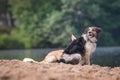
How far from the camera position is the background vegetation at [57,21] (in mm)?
53750

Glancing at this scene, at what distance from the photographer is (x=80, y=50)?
16578 millimetres

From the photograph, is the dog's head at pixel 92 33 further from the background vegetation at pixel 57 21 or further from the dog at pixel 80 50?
the background vegetation at pixel 57 21

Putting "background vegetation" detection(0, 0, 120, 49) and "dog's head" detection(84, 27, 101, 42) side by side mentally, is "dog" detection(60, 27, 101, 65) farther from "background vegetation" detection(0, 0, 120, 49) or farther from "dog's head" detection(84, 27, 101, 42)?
"background vegetation" detection(0, 0, 120, 49)

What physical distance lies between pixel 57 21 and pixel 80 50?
37.1m

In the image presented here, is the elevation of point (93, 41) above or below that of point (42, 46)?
above

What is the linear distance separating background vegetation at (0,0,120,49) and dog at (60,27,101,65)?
35.2 meters

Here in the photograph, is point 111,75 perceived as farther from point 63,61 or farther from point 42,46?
point 42,46

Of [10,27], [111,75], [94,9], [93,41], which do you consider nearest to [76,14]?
[94,9]

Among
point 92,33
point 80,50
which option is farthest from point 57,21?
point 80,50

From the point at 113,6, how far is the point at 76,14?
5560mm

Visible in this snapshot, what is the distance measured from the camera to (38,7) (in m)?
59.4

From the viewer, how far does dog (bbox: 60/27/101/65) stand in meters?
16.4

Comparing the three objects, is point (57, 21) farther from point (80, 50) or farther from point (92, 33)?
point (80, 50)

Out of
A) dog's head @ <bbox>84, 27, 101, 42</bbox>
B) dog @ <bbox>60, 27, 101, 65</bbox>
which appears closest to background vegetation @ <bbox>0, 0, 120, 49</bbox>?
dog's head @ <bbox>84, 27, 101, 42</bbox>
